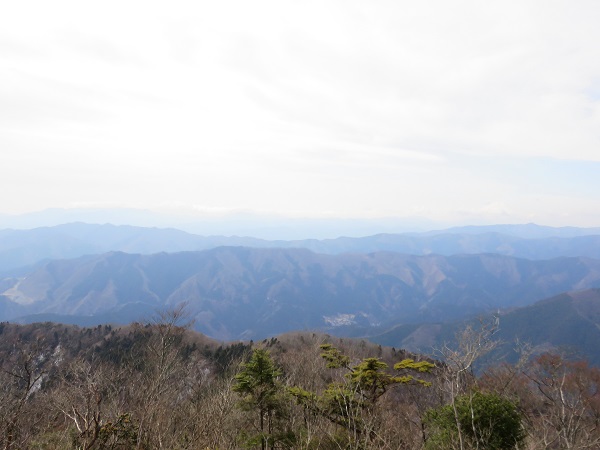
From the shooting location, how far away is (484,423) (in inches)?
596

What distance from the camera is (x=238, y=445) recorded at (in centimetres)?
1884

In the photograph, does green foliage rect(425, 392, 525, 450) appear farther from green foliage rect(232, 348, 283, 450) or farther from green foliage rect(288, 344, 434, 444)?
green foliage rect(232, 348, 283, 450)

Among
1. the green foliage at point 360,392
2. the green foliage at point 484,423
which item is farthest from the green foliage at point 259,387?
the green foliage at point 484,423

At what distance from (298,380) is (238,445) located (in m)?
18.9

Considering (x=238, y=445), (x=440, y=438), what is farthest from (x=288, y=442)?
(x=440, y=438)

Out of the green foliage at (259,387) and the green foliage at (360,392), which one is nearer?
the green foliage at (360,392)

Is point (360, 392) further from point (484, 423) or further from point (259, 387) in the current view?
point (484, 423)

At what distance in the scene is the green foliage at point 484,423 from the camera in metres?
14.8

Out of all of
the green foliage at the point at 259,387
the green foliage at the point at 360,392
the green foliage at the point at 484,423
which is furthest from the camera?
the green foliage at the point at 259,387

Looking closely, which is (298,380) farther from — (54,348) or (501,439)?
(54,348)

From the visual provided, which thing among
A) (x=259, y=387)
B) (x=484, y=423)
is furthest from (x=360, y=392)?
(x=484, y=423)

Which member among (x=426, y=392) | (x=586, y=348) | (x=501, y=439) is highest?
(x=501, y=439)

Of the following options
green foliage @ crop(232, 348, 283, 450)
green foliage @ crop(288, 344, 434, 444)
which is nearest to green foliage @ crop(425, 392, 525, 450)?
green foliage @ crop(288, 344, 434, 444)

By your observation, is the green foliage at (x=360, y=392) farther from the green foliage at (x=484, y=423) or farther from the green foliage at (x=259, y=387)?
the green foliage at (x=484, y=423)
